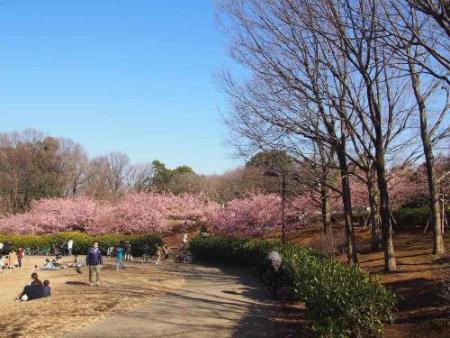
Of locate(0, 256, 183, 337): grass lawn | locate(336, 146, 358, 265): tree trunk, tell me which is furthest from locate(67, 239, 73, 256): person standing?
locate(336, 146, 358, 265): tree trunk

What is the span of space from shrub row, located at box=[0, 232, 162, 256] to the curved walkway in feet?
63.6

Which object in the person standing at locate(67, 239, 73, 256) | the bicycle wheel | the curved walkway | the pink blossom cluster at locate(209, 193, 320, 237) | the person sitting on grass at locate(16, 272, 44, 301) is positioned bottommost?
the curved walkway

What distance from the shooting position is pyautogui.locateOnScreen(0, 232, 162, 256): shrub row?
3706 centimetres

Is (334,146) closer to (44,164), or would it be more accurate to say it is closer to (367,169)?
(367,169)

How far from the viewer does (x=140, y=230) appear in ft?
159

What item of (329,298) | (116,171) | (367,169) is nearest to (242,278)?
(367,169)

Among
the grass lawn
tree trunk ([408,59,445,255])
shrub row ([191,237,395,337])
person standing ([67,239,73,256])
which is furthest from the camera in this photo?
person standing ([67,239,73,256])

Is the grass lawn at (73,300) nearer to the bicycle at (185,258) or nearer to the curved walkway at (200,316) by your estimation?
the curved walkway at (200,316)

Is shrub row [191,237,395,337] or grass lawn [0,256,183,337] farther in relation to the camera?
grass lawn [0,256,183,337]

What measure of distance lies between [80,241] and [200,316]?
31332 mm

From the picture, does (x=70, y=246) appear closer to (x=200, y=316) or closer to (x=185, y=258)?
(x=185, y=258)

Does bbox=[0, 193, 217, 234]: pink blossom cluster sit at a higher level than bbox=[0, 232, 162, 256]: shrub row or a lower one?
higher

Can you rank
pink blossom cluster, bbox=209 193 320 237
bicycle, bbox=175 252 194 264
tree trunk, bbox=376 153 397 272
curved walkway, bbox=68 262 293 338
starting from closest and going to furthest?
1. curved walkway, bbox=68 262 293 338
2. tree trunk, bbox=376 153 397 272
3. bicycle, bbox=175 252 194 264
4. pink blossom cluster, bbox=209 193 320 237

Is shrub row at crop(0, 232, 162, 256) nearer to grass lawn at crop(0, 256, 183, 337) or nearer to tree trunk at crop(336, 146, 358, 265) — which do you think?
grass lawn at crop(0, 256, 183, 337)
